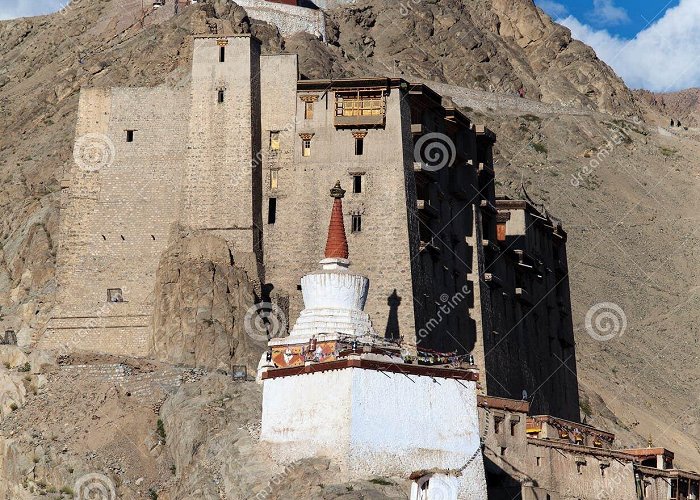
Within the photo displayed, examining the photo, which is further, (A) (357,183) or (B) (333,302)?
(A) (357,183)

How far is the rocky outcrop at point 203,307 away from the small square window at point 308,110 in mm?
6347

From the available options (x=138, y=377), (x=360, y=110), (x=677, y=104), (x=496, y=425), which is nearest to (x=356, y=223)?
(x=360, y=110)

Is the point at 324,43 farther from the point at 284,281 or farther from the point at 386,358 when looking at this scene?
the point at 386,358

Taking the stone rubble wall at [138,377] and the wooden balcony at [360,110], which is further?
the wooden balcony at [360,110]

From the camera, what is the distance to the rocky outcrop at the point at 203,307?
59906 mm

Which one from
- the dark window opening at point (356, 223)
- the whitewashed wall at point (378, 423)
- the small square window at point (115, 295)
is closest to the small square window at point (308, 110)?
the dark window opening at point (356, 223)

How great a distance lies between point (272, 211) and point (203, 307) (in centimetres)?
571

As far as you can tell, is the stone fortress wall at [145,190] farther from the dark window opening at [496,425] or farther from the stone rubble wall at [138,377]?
the dark window opening at [496,425]

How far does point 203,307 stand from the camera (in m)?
61.3

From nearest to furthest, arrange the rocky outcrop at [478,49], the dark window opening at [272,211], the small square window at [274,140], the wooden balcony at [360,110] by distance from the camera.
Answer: the wooden balcony at [360,110]
the dark window opening at [272,211]
the small square window at [274,140]
the rocky outcrop at [478,49]

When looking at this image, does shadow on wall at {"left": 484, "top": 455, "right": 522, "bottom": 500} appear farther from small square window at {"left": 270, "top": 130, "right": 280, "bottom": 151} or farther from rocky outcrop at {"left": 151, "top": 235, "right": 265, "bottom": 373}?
small square window at {"left": 270, "top": 130, "right": 280, "bottom": 151}

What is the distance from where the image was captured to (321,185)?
64000mm

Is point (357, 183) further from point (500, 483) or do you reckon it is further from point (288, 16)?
point (288, 16)

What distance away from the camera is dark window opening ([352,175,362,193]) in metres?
63.7
